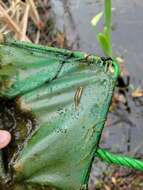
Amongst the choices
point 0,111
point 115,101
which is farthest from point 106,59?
point 115,101

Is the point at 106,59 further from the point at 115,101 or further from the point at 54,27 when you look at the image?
the point at 54,27

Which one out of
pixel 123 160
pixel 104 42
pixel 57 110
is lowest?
pixel 123 160

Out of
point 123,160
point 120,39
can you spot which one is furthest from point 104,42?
point 123,160

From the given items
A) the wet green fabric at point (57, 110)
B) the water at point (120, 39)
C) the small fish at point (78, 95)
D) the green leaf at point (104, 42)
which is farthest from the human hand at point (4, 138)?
the water at point (120, 39)

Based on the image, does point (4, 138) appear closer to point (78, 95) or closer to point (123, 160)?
point (78, 95)

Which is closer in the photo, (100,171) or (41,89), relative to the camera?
(41,89)

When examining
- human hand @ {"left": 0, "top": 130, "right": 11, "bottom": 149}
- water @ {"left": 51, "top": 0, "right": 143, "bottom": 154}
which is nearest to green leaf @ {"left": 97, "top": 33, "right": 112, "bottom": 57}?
water @ {"left": 51, "top": 0, "right": 143, "bottom": 154}

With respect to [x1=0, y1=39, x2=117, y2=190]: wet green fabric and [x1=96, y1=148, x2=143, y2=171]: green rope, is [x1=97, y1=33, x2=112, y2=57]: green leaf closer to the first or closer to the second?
[x1=0, y1=39, x2=117, y2=190]: wet green fabric
